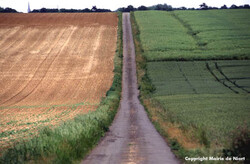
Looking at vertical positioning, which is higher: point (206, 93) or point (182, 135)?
point (182, 135)

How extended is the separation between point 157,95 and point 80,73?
54.0 feet

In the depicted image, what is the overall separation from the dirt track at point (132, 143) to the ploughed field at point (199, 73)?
1.07 m

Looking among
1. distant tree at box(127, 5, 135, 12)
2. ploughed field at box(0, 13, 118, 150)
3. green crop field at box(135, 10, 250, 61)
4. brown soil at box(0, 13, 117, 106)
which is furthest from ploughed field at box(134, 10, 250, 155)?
distant tree at box(127, 5, 135, 12)

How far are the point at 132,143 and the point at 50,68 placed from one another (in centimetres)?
3421

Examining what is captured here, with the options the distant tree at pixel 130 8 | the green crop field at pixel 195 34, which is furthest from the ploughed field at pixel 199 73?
the distant tree at pixel 130 8

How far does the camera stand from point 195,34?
6794cm

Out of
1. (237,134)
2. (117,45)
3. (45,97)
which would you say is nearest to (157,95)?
(45,97)

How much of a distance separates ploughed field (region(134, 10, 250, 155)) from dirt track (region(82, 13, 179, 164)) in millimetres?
1065

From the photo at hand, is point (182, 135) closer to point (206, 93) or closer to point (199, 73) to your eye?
point (206, 93)

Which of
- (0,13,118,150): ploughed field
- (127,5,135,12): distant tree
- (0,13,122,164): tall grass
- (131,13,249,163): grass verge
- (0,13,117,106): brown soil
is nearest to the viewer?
(131,13,249,163): grass verge

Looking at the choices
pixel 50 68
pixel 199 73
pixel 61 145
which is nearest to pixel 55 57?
pixel 50 68

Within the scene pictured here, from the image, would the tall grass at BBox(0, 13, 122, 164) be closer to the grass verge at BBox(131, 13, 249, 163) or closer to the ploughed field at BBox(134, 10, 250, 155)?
the grass verge at BBox(131, 13, 249, 163)

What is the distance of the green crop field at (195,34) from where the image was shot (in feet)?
172

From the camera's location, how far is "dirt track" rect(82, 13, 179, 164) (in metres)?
14.9
